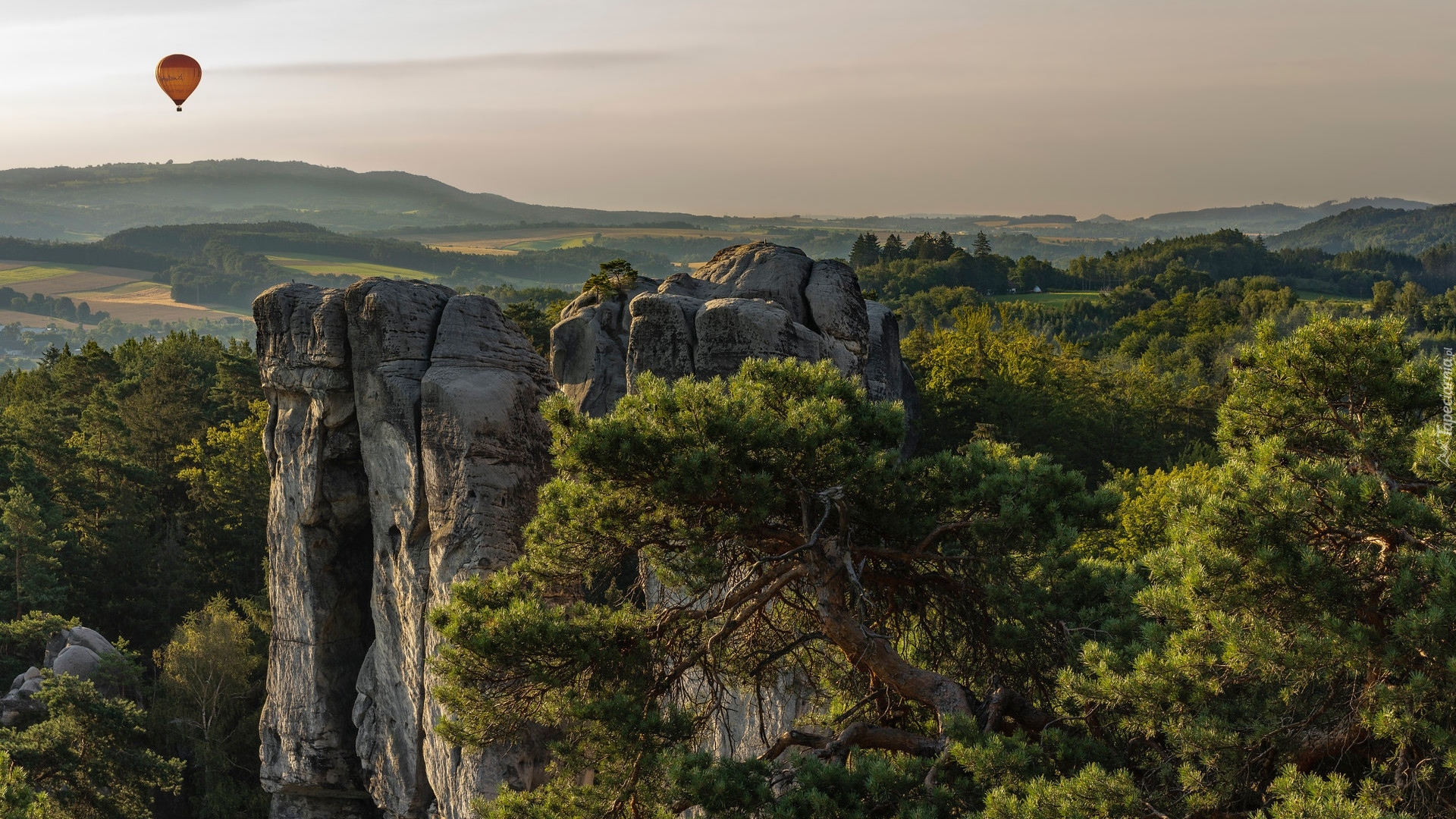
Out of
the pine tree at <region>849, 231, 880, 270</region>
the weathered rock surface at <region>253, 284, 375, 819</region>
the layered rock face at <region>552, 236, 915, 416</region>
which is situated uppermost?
the pine tree at <region>849, 231, 880, 270</region>

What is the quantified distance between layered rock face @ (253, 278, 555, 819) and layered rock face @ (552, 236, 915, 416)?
306 cm

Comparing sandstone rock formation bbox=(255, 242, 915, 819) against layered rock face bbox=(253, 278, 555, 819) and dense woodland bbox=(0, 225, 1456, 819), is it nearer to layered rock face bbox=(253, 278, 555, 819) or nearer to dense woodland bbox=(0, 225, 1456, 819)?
layered rock face bbox=(253, 278, 555, 819)

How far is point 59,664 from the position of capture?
1183 inches

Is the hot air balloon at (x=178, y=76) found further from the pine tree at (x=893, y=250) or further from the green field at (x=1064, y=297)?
the pine tree at (x=893, y=250)

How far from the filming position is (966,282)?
146m

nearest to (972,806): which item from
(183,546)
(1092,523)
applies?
(1092,523)

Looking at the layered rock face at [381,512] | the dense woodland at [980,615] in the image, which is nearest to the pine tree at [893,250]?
the layered rock face at [381,512]

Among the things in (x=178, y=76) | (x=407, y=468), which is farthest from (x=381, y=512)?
(x=178, y=76)

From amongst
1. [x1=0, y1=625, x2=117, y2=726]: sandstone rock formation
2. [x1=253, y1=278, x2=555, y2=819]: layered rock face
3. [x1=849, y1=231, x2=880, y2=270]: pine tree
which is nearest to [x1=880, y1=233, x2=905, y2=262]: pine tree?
[x1=849, y1=231, x2=880, y2=270]: pine tree

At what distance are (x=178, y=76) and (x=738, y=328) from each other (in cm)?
5045

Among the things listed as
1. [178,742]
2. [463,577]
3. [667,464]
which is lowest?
[178,742]

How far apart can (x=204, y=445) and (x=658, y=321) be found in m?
37.5

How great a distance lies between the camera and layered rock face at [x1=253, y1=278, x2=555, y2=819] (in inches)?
773

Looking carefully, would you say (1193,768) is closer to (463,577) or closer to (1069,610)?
(1069,610)
